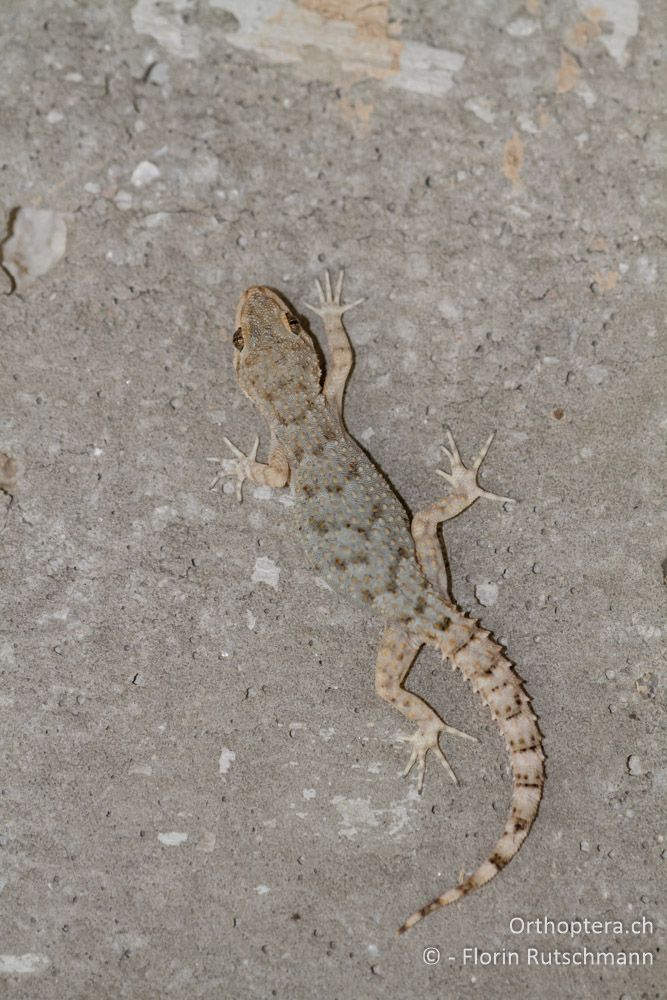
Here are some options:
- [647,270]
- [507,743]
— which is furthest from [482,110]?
[507,743]

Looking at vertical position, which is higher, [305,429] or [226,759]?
[305,429]

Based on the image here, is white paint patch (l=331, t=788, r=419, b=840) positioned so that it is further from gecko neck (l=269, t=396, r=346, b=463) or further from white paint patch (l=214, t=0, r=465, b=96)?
white paint patch (l=214, t=0, r=465, b=96)

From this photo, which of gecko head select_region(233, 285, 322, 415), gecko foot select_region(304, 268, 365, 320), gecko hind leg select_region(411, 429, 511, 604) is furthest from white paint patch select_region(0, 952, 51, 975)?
gecko foot select_region(304, 268, 365, 320)

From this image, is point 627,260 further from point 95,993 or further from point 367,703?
point 95,993

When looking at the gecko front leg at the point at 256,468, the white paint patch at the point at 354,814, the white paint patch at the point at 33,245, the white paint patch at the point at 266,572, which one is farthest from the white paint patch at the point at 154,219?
the white paint patch at the point at 354,814

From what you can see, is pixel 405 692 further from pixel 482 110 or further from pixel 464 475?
pixel 482 110

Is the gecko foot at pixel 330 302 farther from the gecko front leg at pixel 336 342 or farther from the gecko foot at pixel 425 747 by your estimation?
the gecko foot at pixel 425 747
